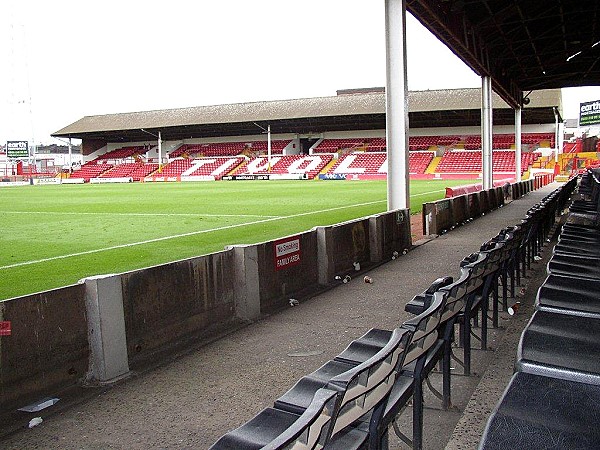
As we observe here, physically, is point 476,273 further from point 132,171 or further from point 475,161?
point 132,171

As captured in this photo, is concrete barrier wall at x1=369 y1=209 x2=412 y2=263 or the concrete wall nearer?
concrete barrier wall at x1=369 y1=209 x2=412 y2=263

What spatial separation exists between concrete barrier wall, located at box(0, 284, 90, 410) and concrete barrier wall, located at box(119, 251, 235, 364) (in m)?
0.45

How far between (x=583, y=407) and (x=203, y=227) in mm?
14105

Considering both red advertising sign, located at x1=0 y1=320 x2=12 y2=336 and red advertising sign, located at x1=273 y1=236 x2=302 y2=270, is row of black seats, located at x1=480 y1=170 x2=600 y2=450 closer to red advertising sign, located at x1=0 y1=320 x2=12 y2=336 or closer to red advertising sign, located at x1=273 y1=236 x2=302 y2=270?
red advertising sign, located at x1=0 y1=320 x2=12 y2=336

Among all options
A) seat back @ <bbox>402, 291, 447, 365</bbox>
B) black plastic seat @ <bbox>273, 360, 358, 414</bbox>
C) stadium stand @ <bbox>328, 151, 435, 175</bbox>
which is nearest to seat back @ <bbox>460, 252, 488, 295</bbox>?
seat back @ <bbox>402, 291, 447, 365</bbox>

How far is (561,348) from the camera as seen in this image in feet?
8.13

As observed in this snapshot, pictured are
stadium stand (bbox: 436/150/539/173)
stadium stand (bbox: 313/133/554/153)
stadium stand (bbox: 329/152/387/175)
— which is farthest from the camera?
stadium stand (bbox: 313/133/554/153)

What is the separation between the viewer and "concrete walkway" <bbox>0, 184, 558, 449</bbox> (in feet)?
12.1

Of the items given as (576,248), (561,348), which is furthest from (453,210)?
(561,348)

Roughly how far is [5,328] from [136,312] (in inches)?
46.2

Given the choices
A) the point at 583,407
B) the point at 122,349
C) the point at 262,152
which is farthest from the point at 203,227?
the point at 262,152

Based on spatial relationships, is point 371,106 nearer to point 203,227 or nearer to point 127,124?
point 127,124

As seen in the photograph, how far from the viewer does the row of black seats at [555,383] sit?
5.62 ft

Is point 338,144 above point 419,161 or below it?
above
